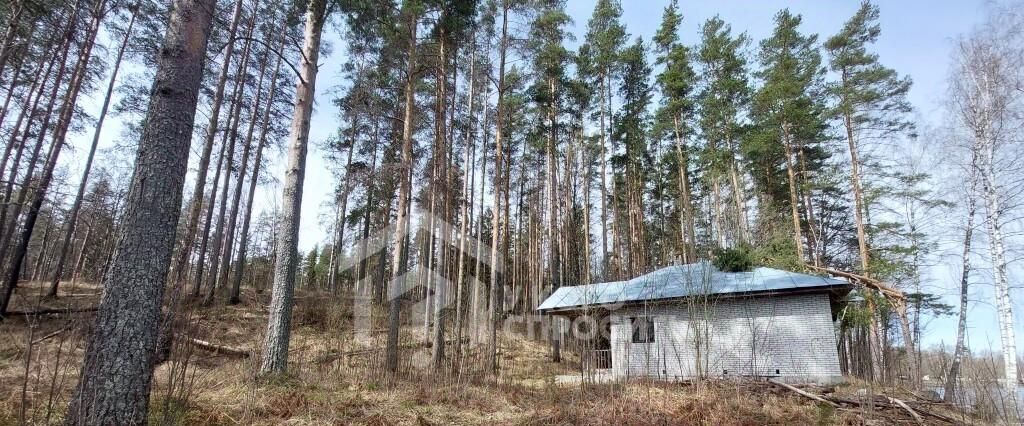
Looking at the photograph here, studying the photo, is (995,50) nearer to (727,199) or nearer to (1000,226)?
(1000,226)

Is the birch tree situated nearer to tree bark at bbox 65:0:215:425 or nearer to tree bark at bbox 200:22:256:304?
tree bark at bbox 65:0:215:425

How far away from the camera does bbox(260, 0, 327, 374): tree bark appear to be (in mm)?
5688

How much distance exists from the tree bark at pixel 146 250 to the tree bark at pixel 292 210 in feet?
8.78

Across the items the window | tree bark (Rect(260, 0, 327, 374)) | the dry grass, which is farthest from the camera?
the window

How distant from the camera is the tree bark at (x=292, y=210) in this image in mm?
5688

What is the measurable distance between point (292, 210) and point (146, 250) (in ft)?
10.2

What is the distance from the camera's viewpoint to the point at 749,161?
17.2 m

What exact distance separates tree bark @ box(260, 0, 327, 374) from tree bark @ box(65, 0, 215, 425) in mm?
2675

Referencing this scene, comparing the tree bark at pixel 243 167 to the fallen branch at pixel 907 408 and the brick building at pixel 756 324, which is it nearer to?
the brick building at pixel 756 324

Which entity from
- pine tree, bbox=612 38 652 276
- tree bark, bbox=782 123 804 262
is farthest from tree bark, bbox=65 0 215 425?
tree bark, bbox=782 123 804 262

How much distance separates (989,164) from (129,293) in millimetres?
15755

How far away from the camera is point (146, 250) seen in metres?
3.04

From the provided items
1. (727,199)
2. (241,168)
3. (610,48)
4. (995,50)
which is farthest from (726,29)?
(241,168)

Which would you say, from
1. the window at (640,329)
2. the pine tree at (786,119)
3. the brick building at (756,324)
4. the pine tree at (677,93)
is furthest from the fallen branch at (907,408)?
the pine tree at (677,93)
